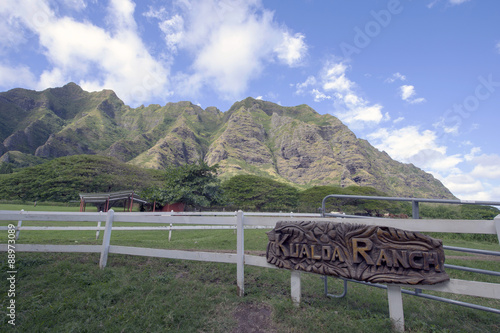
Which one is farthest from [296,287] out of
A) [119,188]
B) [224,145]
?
[224,145]

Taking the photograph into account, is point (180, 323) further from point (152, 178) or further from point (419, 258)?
point (152, 178)

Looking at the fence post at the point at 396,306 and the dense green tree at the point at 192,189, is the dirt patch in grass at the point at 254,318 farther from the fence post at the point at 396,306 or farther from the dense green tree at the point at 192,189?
the dense green tree at the point at 192,189

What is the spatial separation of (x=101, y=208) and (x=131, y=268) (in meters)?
28.8

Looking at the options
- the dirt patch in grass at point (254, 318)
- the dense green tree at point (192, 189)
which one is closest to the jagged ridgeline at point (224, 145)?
the dense green tree at point (192, 189)

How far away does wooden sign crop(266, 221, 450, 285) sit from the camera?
286 centimetres

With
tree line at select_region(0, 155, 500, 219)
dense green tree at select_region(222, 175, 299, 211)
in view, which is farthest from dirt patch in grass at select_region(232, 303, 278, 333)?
dense green tree at select_region(222, 175, 299, 211)

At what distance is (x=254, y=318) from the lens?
335 centimetres

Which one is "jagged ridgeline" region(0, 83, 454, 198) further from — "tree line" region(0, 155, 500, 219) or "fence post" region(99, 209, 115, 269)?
"fence post" region(99, 209, 115, 269)

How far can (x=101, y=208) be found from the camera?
29.2 metres

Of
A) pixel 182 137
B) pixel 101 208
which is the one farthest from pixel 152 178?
pixel 182 137

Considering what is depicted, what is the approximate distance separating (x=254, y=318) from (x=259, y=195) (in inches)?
2339

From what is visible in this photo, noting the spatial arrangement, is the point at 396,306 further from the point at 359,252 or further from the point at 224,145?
the point at 224,145

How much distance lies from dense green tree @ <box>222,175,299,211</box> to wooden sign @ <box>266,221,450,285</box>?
53929 mm

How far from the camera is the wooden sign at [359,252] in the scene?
2855 millimetres
